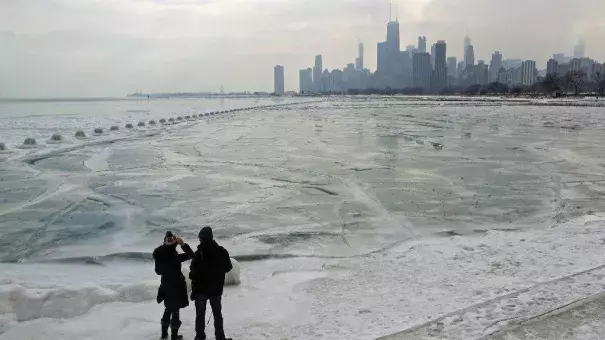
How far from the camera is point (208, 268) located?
5.16m

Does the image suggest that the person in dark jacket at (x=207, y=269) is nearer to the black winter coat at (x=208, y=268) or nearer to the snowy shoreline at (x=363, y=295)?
the black winter coat at (x=208, y=268)

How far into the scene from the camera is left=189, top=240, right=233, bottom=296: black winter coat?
5.14 metres

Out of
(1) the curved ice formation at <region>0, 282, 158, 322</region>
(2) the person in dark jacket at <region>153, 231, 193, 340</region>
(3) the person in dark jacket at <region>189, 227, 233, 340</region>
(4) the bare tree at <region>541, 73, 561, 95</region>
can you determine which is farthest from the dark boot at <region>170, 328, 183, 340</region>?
(4) the bare tree at <region>541, 73, 561, 95</region>

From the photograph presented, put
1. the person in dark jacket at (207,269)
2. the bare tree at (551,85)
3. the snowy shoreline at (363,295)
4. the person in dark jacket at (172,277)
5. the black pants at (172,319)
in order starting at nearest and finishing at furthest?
the person in dark jacket at (207,269) → the person in dark jacket at (172,277) → the black pants at (172,319) → the snowy shoreline at (363,295) → the bare tree at (551,85)

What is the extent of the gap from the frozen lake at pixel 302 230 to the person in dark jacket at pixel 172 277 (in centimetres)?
54

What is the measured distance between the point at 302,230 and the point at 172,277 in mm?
5116

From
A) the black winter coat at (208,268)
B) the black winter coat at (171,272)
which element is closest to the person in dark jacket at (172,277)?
the black winter coat at (171,272)

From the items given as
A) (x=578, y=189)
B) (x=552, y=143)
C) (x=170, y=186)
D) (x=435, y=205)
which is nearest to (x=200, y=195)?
(x=170, y=186)

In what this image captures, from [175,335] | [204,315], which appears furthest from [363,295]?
[175,335]

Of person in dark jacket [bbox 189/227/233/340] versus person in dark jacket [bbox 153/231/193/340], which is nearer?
person in dark jacket [bbox 189/227/233/340]

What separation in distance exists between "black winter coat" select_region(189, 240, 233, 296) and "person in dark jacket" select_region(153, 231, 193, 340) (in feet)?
0.63

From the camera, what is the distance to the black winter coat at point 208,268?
5141 millimetres

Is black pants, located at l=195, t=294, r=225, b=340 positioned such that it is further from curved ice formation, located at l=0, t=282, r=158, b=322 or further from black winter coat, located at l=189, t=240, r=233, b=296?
curved ice formation, located at l=0, t=282, r=158, b=322

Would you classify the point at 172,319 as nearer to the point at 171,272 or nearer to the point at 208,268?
the point at 171,272
